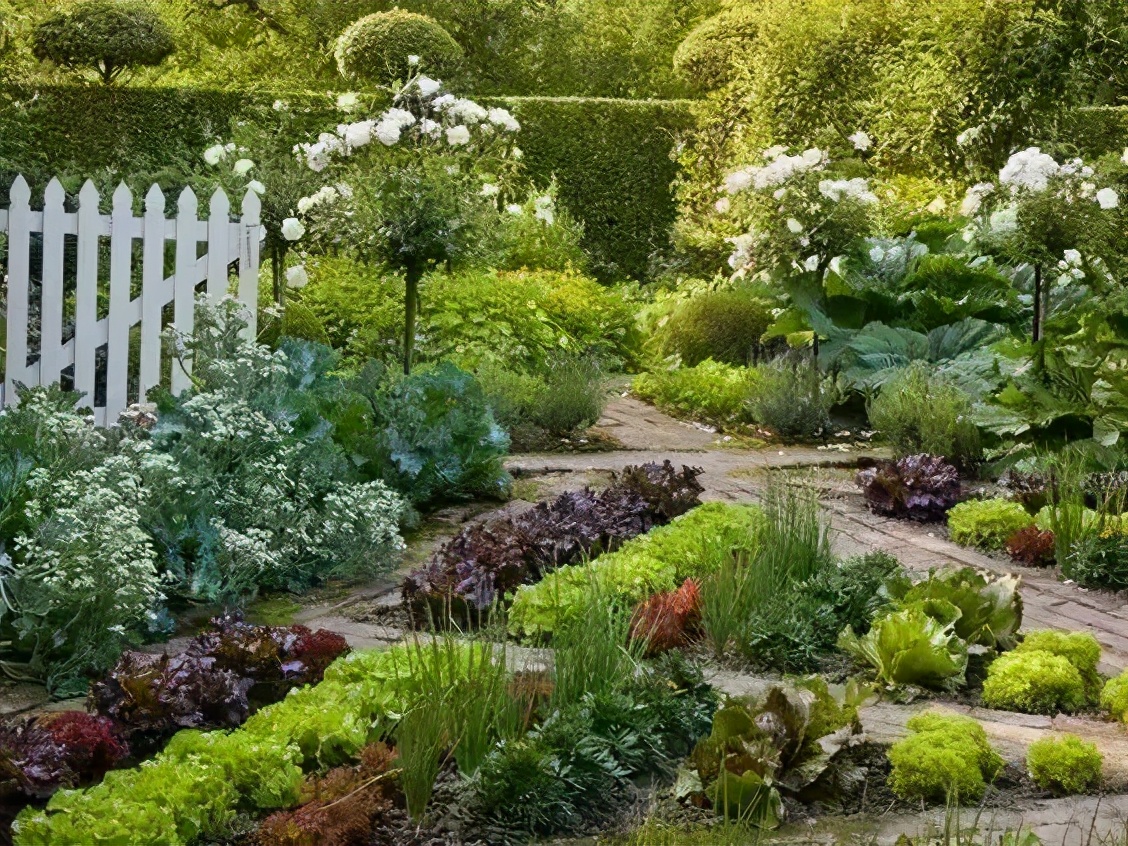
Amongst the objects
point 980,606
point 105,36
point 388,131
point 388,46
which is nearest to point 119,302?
point 388,131

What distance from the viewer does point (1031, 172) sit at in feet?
27.5

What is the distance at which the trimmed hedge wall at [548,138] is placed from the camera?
1222 centimetres

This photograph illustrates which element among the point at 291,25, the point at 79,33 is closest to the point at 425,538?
the point at 79,33

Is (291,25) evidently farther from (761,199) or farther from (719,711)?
(719,711)

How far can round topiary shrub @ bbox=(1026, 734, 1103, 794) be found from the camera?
327 centimetres

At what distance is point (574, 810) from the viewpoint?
10.0 ft

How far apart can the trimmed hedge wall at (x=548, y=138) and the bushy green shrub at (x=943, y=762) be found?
10.2 metres

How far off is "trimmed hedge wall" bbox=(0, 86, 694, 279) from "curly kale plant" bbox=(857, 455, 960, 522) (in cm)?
719

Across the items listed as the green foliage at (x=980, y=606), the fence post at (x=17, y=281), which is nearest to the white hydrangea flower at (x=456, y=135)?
the fence post at (x=17, y=281)

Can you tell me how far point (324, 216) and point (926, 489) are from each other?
4.26 m

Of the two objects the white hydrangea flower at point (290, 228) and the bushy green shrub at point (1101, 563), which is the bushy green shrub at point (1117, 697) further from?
the white hydrangea flower at point (290, 228)

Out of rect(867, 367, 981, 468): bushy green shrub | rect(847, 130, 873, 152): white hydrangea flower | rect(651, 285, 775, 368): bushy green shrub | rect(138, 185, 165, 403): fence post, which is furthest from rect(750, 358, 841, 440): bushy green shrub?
rect(138, 185, 165, 403): fence post

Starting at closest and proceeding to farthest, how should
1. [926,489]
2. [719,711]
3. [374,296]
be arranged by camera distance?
[719,711]
[926,489]
[374,296]

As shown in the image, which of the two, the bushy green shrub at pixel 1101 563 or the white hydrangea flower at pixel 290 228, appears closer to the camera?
the bushy green shrub at pixel 1101 563
